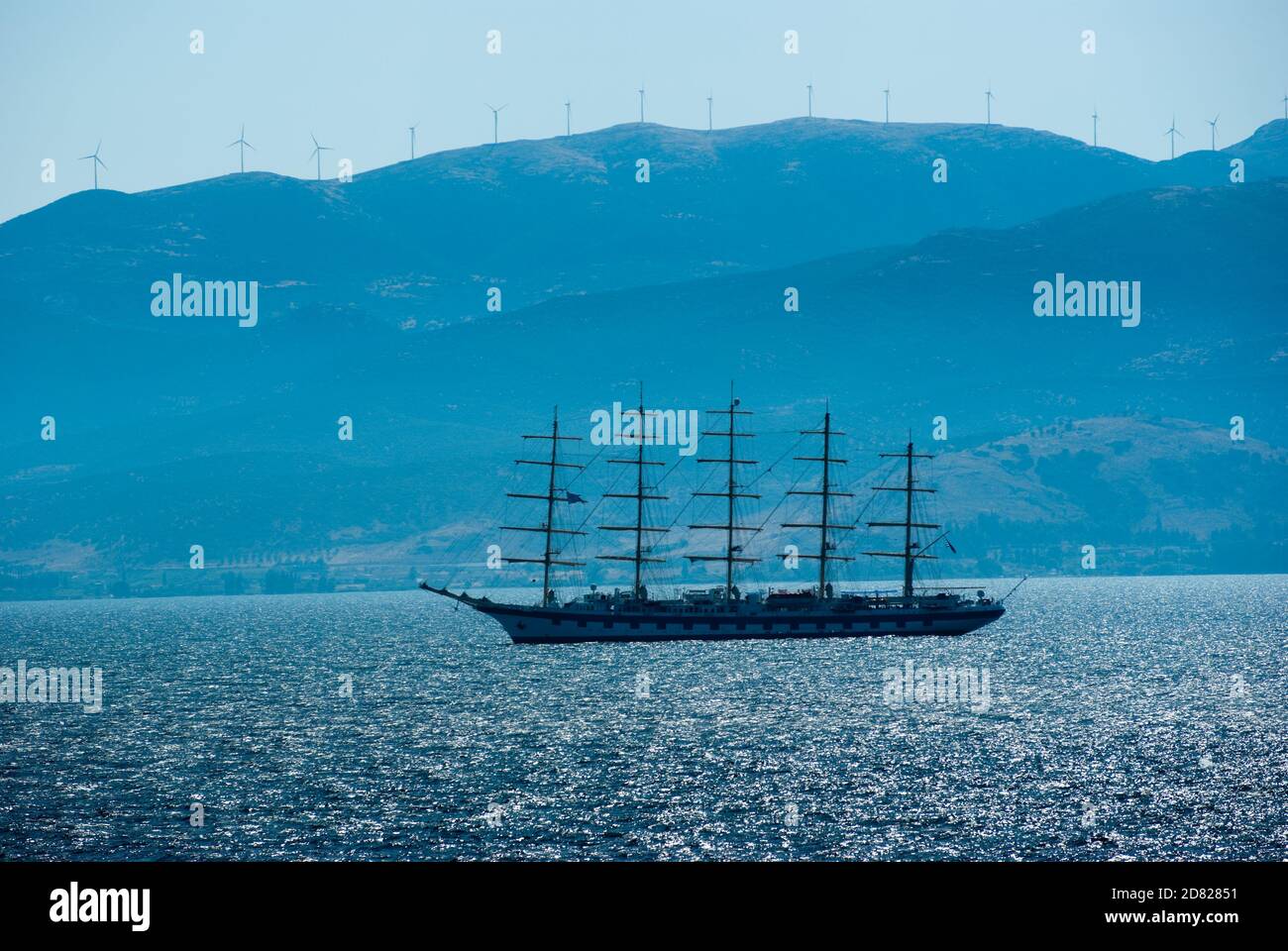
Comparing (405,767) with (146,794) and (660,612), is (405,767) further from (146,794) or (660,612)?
(660,612)

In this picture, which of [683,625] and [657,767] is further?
[683,625]

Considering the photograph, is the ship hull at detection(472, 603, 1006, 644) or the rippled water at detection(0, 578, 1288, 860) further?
the ship hull at detection(472, 603, 1006, 644)

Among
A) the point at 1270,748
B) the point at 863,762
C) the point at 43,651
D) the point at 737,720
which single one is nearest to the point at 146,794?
the point at 863,762
